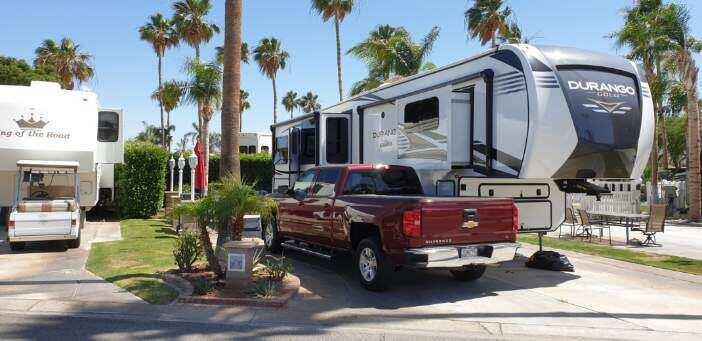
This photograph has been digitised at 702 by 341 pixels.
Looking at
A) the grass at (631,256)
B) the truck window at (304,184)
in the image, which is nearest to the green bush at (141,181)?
the truck window at (304,184)

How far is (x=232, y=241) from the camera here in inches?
290

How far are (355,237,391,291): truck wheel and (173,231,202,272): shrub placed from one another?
92.8 inches

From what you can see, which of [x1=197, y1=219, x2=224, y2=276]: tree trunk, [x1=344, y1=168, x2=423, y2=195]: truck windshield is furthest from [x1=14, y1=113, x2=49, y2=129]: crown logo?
[x1=344, y1=168, x2=423, y2=195]: truck windshield

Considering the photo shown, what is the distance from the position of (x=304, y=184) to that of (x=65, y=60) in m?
36.5

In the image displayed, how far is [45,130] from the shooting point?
1157 cm

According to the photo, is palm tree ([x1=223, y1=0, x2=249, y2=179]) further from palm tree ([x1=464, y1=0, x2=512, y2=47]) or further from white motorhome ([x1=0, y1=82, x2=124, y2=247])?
palm tree ([x1=464, y1=0, x2=512, y2=47])

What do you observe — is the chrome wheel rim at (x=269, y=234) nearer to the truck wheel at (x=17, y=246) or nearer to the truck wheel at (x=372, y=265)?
the truck wheel at (x=372, y=265)

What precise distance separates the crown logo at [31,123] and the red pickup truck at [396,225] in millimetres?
6026

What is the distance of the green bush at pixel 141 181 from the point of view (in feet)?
58.0

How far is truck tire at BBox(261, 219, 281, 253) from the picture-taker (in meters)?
10.9

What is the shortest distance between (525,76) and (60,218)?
8.79 meters

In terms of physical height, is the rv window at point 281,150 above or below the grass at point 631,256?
above

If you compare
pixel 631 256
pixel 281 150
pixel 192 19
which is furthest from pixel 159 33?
pixel 631 256

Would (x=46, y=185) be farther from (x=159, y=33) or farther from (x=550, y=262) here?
(x=159, y=33)
